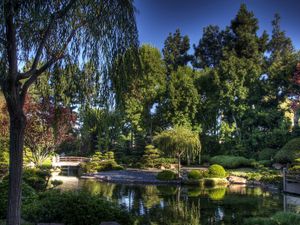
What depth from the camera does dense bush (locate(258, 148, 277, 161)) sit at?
32812mm

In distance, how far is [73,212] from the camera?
7727 millimetres

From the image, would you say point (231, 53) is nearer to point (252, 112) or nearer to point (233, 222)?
point (252, 112)

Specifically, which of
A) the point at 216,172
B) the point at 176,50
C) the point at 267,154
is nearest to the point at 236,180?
the point at 216,172

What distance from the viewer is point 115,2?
508 centimetres

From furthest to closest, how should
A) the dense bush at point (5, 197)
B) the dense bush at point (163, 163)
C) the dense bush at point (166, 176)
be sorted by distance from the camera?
the dense bush at point (163, 163) → the dense bush at point (166, 176) → the dense bush at point (5, 197)

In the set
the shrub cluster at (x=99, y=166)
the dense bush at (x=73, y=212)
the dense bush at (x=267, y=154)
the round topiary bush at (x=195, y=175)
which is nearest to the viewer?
the dense bush at (x=73, y=212)

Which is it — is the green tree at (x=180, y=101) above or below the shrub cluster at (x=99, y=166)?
above

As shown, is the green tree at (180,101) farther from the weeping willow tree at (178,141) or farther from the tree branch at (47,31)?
the tree branch at (47,31)

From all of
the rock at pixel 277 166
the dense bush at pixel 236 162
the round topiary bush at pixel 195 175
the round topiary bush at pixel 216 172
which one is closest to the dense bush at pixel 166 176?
the round topiary bush at pixel 195 175

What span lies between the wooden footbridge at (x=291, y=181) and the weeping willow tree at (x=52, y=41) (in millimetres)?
16079

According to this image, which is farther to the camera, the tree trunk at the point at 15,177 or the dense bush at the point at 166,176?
the dense bush at the point at 166,176

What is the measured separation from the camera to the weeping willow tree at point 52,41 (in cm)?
485

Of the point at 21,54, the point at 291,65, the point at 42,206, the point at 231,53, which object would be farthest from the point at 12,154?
the point at 231,53

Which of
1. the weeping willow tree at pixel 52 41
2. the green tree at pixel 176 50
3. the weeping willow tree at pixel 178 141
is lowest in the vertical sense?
the weeping willow tree at pixel 178 141
